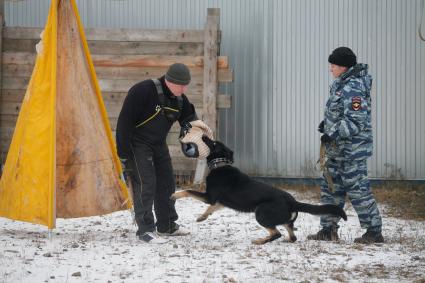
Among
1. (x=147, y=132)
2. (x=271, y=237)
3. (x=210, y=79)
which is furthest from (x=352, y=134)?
(x=210, y=79)

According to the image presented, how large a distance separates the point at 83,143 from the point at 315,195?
430cm

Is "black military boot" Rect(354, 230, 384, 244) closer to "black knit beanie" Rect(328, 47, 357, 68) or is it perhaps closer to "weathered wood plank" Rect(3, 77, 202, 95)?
"black knit beanie" Rect(328, 47, 357, 68)

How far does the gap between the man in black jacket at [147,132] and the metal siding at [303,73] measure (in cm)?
456

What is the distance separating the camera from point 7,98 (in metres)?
11.3

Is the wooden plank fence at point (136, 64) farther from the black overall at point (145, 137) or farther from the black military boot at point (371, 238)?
the black military boot at point (371, 238)

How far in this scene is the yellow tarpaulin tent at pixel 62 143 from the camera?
293 inches

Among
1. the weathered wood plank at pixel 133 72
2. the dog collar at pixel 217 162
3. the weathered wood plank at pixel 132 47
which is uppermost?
the weathered wood plank at pixel 132 47

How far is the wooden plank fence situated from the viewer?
1092 centimetres

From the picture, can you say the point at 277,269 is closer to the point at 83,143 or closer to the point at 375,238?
the point at 375,238

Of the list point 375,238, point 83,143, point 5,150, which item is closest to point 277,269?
point 375,238

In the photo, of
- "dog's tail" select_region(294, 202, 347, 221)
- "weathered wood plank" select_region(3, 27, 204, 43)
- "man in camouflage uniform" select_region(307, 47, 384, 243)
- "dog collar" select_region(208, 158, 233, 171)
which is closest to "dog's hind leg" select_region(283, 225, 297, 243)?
"dog's tail" select_region(294, 202, 347, 221)

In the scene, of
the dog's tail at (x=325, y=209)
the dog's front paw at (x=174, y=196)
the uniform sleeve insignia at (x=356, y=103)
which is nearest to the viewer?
the dog's tail at (x=325, y=209)

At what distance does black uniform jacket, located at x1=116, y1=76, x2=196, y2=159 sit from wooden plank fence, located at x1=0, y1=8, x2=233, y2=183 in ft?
12.0

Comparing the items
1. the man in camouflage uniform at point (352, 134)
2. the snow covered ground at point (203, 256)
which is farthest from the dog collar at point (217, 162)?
the man in camouflage uniform at point (352, 134)
